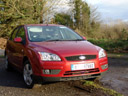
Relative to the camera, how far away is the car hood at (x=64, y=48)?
4.17 metres

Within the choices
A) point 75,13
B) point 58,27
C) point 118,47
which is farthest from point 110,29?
point 58,27

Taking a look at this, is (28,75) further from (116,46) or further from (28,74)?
(116,46)

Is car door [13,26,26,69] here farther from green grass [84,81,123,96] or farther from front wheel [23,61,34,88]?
green grass [84,81,123,96]

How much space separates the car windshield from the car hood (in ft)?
1.40

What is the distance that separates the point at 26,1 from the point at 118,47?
Answer: 40.5ft

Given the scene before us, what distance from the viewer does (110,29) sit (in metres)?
30.5

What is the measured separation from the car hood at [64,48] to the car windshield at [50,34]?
1.40ft

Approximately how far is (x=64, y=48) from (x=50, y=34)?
119 centimetres

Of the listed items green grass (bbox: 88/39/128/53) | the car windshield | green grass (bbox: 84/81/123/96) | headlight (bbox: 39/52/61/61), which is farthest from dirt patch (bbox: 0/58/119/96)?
green grass (bbox: 88/39/128/53)

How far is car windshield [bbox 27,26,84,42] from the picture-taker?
5137 mm

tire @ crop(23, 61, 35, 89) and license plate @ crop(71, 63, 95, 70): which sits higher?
license plate @ crop(71, 63, 95, 70)

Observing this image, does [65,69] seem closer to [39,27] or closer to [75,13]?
[39,27]

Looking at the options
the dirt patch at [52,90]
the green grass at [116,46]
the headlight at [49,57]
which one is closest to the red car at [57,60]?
the headlight at [49,57]

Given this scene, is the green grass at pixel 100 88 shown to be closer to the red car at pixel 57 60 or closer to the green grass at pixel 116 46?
the red car at pixel 57 60
